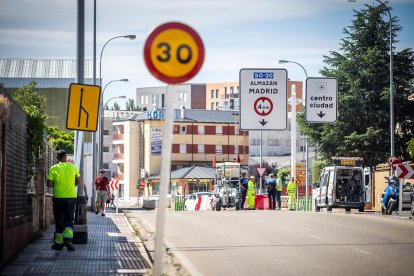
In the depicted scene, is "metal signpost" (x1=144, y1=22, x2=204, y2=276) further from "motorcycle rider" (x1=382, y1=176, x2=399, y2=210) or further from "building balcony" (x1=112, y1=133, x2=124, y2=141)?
"building balcony" (x1=112, y1=133, x2=124, y2=141)

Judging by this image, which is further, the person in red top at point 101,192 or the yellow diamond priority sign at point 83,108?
the person in red top at point 101,192

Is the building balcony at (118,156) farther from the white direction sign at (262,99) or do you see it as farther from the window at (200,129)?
the white direction sign at (262,99)

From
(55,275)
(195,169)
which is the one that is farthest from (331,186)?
(195,169)

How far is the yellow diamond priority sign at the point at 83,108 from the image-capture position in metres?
18.1

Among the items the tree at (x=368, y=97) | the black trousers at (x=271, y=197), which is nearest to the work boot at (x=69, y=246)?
the black trousers at (x=271, y=197)

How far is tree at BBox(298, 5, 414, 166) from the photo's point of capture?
65.0 meters

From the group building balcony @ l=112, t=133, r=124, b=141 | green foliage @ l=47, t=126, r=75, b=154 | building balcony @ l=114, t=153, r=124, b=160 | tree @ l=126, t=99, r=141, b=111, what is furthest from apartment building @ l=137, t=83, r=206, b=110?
green foliage @ l=47, t=126, r=75, b=154

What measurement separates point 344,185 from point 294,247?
28279mm

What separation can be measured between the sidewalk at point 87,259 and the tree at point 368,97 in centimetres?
4566

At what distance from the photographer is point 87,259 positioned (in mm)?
15562

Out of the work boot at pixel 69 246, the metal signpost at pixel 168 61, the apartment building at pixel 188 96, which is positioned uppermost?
the apartment building at pixel 188 96

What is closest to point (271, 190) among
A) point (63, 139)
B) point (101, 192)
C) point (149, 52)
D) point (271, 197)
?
point (271, 197)

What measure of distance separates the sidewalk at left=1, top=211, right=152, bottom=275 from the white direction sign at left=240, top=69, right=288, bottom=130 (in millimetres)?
10988

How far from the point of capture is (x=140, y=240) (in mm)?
20984
